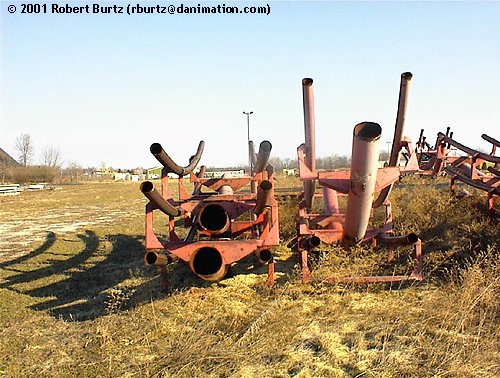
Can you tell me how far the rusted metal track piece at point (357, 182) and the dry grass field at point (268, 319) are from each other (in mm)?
460

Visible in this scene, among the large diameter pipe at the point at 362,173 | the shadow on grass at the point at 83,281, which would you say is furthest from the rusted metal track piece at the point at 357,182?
the shadow on grass at the point at 83,281

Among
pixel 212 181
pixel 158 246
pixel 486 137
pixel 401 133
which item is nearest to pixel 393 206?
pixel 486 137

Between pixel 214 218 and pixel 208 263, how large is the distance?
2.88 ft

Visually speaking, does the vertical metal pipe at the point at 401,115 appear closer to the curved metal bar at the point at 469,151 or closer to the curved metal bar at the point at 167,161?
the curved metal bar at the point at 167,161

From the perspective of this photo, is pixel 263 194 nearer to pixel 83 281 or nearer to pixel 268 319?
pixel 268 319

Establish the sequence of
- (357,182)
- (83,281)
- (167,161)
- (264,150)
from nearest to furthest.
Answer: (357,182) < (264,150) < (167,161) < (83,281)

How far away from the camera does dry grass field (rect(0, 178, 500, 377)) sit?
3.68m

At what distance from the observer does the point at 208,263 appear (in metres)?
4.94

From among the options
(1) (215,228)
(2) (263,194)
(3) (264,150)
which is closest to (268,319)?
(2) (263,194)

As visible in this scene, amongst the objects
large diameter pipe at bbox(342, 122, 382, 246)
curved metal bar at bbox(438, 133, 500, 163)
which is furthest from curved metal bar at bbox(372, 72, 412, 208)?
curved metal bar at bbox(438, 133, 500, 163)

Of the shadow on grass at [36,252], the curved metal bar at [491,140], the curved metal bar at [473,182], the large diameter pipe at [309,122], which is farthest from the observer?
the curved metal bar at [491,140]

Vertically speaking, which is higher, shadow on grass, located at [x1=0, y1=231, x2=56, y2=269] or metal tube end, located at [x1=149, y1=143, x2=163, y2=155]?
metal tube end, located at [x1=149, y1=143, x2=163, y2=155]

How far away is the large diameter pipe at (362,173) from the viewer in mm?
3404

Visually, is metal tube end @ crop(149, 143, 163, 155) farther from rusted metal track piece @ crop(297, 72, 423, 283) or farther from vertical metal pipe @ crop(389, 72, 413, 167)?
vertical metal pipe @ crop(389, 72, 413, 167)
